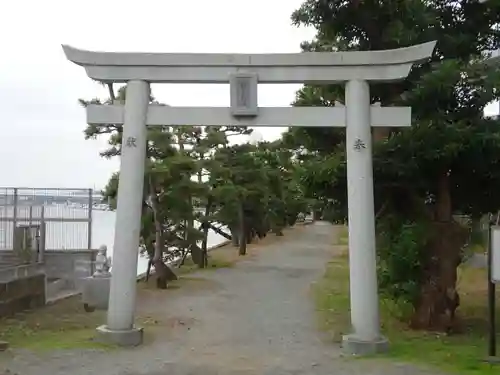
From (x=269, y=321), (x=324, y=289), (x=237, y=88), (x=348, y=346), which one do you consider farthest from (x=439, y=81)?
(x=324, y=289)

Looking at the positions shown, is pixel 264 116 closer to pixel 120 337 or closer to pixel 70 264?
pixel 120 337

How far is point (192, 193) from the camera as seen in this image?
16484 mm

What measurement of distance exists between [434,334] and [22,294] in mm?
6962

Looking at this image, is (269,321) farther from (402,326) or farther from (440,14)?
(440,14)

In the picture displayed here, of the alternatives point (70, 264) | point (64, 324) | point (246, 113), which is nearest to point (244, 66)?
point (246, 113)

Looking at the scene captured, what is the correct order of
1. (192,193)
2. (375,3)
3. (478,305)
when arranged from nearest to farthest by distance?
(375,3) → (478,305) → (192,193)

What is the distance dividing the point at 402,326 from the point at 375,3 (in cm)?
490

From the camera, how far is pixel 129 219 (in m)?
9.38

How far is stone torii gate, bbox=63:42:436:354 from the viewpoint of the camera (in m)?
9.15

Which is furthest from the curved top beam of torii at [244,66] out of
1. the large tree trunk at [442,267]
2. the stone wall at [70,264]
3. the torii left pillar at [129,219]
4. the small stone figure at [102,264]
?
the stone wall at [70,264]

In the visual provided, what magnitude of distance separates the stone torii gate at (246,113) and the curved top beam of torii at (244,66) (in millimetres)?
13

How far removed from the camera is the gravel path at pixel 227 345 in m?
7.91

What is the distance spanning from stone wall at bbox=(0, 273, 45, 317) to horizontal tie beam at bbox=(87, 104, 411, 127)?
3970 mm

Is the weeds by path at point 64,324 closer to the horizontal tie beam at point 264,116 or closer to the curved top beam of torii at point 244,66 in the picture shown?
the horizontal tie beam at point 264,116
